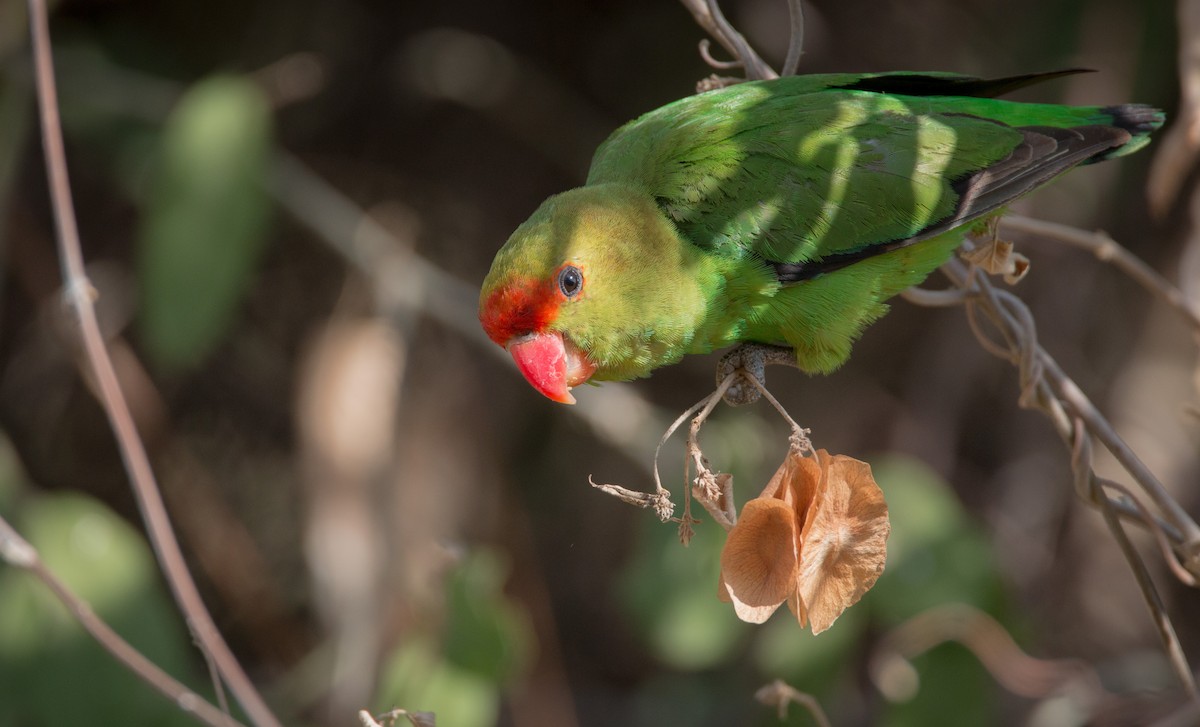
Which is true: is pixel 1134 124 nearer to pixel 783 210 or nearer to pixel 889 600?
pixel 783 210

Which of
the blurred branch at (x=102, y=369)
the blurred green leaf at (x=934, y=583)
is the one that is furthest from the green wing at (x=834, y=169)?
the blurred branch at (x=102, y=369)

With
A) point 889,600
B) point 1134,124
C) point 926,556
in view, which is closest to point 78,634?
point 889,600

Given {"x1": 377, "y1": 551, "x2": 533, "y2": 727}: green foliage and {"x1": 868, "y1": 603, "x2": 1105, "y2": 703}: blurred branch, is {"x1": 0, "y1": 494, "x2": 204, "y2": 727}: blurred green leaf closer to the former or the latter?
{"x1": 377, "y1": 551, "x2": 533, "y2": 727}: green foliage

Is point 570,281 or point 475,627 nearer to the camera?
point 570,281

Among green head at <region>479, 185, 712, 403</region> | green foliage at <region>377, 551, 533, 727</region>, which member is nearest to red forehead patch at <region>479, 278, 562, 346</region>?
green head at <region>479, 185, 712, 403</region>

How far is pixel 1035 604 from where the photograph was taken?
3.74 metres

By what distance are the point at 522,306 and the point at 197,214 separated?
1619mm

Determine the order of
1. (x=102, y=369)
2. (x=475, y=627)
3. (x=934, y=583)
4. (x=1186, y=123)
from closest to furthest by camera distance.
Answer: (x=102, y=369)
(x=1186, y=123)
(x=475, y=627)
(x=934, y=583)

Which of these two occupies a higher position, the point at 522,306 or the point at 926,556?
the point at 522,306

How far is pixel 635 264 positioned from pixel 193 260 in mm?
1668

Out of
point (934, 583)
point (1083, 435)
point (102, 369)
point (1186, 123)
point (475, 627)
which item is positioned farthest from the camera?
point (934, 583)

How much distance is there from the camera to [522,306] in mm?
1919

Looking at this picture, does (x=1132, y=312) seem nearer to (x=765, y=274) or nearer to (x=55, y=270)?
(x=765, y=274)

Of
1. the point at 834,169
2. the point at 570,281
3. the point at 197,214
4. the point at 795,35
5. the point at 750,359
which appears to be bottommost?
the point at 197,214
